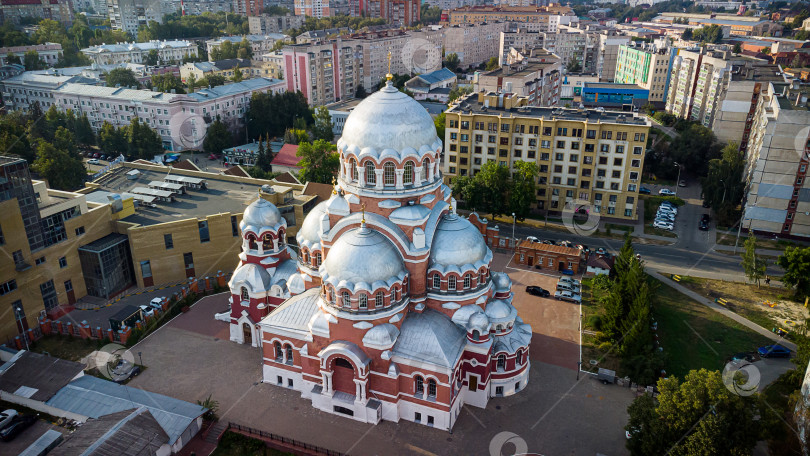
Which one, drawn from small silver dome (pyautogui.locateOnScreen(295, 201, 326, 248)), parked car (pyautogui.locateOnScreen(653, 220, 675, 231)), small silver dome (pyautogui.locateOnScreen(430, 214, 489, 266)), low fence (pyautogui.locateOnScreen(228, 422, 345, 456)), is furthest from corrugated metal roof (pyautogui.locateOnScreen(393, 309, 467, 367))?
parked car (pyautogui.locateOnScreen(653, 220, 675, 231))

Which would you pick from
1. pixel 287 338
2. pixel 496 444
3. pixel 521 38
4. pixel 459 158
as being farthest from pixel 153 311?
pixel 521 38

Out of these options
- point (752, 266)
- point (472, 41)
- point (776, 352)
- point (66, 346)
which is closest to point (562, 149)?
point (752, 266)

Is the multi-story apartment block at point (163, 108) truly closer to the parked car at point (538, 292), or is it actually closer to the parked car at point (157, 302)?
the parked car at point (157, 302)

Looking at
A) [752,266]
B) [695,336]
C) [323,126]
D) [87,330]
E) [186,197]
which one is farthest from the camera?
[323,126]

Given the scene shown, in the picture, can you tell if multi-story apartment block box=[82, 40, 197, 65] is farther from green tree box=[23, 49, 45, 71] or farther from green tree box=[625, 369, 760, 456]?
green tree box=[625, 369, 760, 456]

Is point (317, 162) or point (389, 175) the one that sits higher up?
point (389, 175)

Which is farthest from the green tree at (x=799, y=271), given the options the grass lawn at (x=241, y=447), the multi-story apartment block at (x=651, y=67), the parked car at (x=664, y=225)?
the multi-story apartment block at (x=651, y=67)

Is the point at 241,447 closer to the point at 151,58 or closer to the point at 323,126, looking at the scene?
the point at 323,126
